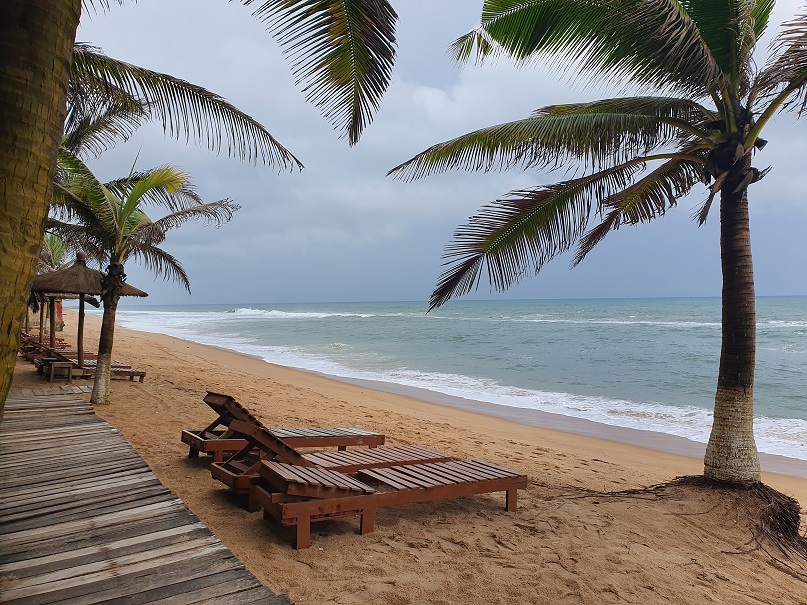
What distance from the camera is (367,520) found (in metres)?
4.01

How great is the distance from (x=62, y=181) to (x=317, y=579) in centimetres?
771

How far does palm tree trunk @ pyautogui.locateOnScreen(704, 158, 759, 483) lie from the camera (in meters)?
5.35

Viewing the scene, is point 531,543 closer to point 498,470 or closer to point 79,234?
point 498,470

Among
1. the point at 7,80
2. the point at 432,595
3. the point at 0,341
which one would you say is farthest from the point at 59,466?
the point at 7,80

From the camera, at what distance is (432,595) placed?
3195 millimetres

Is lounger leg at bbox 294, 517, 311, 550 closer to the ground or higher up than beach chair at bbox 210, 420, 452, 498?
closer to the ground

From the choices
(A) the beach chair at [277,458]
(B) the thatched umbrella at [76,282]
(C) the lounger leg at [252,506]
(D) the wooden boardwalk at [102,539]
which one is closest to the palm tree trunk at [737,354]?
(A) the beach chair at [277,458]

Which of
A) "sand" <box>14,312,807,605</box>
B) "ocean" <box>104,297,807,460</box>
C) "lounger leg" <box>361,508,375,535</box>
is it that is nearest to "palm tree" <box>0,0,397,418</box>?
"sand" <box>14,312,807,605</box>

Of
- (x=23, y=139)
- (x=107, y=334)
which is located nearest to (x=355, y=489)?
(x=23, y=139)

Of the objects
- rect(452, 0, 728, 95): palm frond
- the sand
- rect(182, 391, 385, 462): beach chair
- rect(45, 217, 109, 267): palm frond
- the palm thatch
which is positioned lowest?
the sand

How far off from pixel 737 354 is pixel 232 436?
5262mm

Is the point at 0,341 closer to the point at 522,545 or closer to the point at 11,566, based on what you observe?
the point at 11,566

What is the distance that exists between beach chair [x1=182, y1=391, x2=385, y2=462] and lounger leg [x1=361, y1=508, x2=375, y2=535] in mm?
1231

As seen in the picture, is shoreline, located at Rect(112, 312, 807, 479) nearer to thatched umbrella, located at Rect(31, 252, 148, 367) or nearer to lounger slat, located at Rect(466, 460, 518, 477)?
lounger slat, located at Rect(466, 460, 518, 477)
